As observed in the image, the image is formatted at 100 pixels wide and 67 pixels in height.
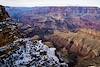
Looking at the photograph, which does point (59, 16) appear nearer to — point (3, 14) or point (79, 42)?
point (79, 42)

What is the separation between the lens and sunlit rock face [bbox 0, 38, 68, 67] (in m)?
4.52

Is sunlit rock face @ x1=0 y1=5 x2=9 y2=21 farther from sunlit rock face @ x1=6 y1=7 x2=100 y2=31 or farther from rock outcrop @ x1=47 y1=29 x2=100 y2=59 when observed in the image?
rock outcrop @ x1=47 y1=29 x2=100 y2=59

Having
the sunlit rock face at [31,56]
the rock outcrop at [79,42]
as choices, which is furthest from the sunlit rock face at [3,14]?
the rock outcrop at [79,42]

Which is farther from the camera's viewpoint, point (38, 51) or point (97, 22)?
point (97, 22)

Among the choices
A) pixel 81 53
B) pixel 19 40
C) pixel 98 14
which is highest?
pixel 98 14

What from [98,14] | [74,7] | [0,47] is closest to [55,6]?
[74,7]

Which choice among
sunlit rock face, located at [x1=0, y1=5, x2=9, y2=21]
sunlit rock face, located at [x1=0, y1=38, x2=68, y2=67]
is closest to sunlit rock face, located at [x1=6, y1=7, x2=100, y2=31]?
sunlit rock face, located at [x1=0, y1=5, x2=9, y2=21]

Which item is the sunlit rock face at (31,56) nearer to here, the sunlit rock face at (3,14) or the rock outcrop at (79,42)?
the rock outcrop at (79,42)

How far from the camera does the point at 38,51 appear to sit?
15.5 ft

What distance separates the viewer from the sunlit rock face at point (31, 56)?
4.52 meters

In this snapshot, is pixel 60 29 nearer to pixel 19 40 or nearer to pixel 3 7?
pixel 19 40

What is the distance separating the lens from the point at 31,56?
183 inches

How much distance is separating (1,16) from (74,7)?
5.37 feet

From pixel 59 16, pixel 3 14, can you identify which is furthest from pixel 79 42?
pixel 3 14
